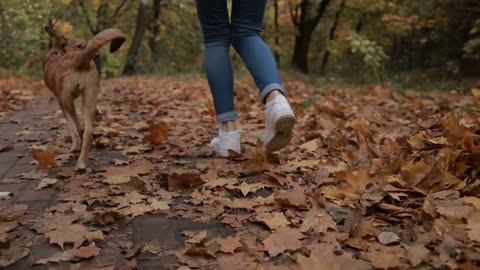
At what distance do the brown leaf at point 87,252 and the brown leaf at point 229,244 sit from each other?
415 mm

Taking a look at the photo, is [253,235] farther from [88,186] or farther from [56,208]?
[88,186]

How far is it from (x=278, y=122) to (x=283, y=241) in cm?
97

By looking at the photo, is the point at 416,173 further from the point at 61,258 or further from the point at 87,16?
the point at 87,16

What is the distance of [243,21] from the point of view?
297cm

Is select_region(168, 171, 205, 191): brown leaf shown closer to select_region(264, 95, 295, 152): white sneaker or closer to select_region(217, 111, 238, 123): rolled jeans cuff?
select_region(264, 95, 295, 152): white sneaker

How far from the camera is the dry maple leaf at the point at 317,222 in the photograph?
1.92 m

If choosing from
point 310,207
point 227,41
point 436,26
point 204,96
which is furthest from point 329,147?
point 436,26

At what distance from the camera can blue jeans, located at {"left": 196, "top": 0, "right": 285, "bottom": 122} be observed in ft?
9.55

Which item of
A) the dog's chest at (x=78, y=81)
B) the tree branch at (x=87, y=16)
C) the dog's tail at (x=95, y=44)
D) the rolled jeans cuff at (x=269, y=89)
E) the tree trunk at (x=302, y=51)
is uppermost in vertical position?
the dog's tail at (x=95, y=44)

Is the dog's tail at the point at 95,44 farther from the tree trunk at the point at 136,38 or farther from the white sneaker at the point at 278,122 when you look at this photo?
the tree trunk at the point at 136,38

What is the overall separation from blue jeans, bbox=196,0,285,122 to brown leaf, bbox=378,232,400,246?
1212 millimetres

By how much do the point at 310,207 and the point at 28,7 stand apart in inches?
730

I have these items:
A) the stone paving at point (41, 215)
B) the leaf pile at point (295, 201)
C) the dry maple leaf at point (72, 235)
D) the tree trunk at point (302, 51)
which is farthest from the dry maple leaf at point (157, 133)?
the tree trunk at point (302, 51)

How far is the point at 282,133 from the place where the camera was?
9.05ft
